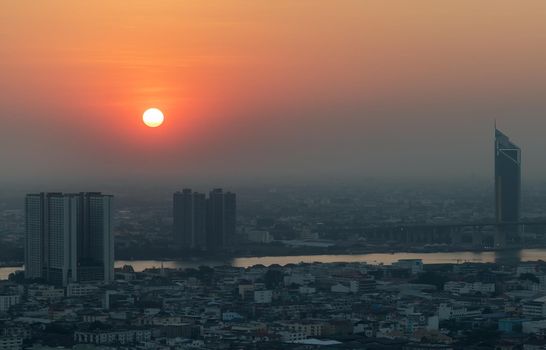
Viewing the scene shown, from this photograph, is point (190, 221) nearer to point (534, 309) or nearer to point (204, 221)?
point (204, 221)

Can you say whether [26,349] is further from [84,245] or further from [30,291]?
[84,245]

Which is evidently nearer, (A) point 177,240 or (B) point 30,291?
(B) point 30,291

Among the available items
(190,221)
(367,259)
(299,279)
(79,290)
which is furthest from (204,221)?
(79,290)

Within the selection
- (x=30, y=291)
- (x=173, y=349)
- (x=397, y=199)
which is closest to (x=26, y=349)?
(x=173, y=349)

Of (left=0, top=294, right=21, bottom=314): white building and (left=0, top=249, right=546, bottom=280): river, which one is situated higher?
(left=0, top=249, right=546, bottom=280): river

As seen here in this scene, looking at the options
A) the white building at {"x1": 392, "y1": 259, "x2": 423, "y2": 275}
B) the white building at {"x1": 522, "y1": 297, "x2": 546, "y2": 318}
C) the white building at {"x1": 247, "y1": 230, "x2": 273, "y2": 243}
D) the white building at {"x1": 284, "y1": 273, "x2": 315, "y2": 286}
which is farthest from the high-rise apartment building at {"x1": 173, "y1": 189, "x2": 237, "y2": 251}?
the white building at {"x1": 522, "y1": 297, "x2": 546, "y2": 318}

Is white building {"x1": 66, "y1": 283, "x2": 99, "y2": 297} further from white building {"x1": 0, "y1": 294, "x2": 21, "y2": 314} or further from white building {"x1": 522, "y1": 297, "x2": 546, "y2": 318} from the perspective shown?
white building {"x1": 522, "y1": 297, "x2": 546, "y2": 318}

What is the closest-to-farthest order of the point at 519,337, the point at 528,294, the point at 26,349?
the point at 26,349, the point at 519,337, the point at 528,294
